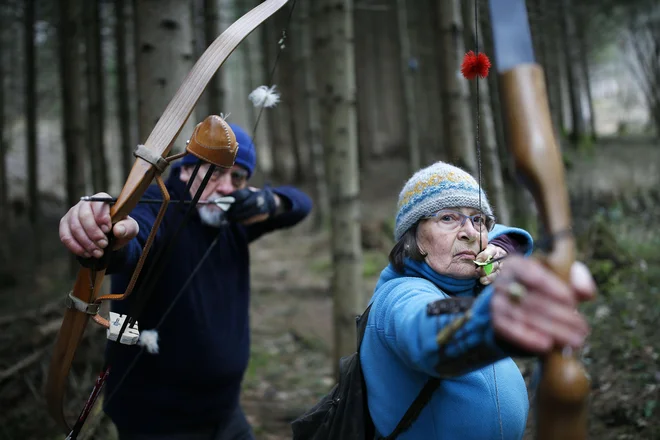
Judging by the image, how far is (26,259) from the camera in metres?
11.4

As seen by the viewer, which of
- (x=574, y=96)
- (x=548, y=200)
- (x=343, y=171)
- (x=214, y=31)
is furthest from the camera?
(x=574, y=96)

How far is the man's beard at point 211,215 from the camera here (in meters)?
2.63

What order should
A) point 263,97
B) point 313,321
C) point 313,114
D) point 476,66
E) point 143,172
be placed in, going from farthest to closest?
point 313,114 → point 313,321 → point 263,97 → point 143,172 → point 476,66

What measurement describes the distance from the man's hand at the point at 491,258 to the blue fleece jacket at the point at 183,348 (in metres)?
1.28

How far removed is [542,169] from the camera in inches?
43.3

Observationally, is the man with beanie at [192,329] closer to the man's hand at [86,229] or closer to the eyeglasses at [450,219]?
the man's hand at [86,229]

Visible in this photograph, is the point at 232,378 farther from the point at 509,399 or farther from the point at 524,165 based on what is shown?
the point at 524,165

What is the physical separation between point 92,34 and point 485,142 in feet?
21.1

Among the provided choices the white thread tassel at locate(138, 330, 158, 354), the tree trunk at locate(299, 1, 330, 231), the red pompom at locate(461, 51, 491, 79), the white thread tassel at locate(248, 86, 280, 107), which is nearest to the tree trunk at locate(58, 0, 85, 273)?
the tree trunk at locate(299, 1, 330, 231)

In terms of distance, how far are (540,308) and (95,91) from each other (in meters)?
9.90

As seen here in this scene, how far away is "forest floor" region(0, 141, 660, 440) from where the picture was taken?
12.7 feet

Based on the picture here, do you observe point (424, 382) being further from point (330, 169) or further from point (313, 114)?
point (313, 114)

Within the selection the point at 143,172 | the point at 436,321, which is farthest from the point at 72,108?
the point at 436,321

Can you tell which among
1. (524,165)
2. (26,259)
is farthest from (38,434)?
(26,259)
